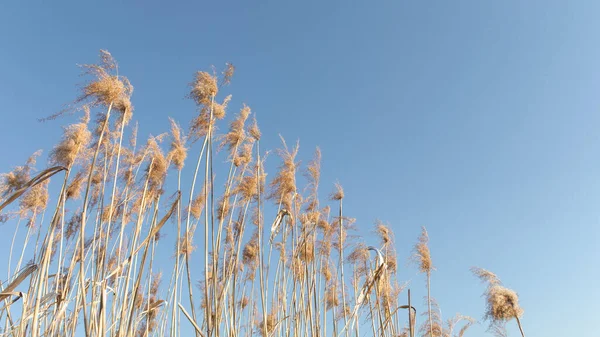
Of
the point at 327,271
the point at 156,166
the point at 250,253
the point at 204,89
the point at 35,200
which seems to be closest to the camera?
the point at 204,89

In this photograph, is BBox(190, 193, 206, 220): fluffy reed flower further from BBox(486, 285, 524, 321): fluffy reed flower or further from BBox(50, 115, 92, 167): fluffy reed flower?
BBox(486, 285, 524, 321): fluffy reed flower

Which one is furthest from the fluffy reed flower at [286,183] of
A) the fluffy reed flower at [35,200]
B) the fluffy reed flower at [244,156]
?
the fluffy reed flower at [35,200]

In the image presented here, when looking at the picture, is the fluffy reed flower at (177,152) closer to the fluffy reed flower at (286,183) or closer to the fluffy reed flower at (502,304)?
the fluffy reed flower at (286,183)

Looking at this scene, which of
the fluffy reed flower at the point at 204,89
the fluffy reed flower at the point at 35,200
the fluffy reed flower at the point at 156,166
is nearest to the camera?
the fluffy reed flower at the point at 204,89

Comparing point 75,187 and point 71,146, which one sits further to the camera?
point 75,187

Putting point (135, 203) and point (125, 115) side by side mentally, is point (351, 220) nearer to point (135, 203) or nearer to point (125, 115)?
point (135, 203)

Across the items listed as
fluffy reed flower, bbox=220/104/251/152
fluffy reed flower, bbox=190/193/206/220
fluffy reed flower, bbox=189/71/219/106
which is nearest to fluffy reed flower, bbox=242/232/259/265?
fluffy reed flower, bbox=190/193/206/220

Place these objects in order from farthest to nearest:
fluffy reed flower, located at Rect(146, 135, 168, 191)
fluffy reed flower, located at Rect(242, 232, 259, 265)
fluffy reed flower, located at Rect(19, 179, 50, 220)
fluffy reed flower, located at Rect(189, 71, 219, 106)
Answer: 1. fluffy reed flower, located at Rect(242, 232, 259, 265)
2. fluffy reed flower, located at Rect(19, 179, 50, 220)
3. fluffy reed flower, located at Rect(146, 135, 168, 191)
4. fluffy reed flower, located at Rect(189, 71, 219, 106)

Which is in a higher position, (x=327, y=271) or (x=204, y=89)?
(x=204, y=89)

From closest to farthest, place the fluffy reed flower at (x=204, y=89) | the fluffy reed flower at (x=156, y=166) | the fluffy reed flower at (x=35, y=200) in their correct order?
1. the fluffy reed flower at (x=204, y=89)
2. the fluffy reed flower at (x=156, y=166)
3. the fluffy reed flower at (x=35, y=200)

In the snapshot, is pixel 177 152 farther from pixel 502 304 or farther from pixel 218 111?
pixel 502 304

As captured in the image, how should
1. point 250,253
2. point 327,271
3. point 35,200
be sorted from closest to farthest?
1. point 35,200
2. point 327,271
3. point 250,253

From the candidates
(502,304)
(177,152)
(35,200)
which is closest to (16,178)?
(35,200)

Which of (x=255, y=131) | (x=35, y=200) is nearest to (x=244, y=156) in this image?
(x=255, y=131)
